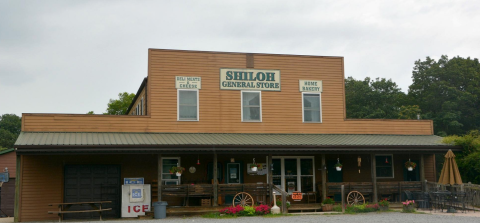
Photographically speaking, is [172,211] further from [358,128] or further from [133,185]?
A: [358,128]

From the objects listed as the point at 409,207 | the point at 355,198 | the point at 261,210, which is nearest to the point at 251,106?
the point at 261,210

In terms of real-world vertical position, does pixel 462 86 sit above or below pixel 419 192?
above

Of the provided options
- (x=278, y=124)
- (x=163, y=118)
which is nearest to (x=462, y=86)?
(x=278, y=124)

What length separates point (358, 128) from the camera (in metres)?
20.8

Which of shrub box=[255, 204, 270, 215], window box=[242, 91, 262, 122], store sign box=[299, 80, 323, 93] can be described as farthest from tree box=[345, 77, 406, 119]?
shrub box=[255, 204, 270, 215]

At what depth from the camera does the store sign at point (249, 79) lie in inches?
781

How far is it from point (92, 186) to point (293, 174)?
757 cm

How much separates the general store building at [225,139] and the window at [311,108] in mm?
40

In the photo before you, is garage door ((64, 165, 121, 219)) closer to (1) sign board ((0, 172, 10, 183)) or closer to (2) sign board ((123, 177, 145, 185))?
(2) sign board ((123, 177, 145, 185))

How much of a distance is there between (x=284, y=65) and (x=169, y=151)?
20.9 ft

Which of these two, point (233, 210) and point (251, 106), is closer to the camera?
point (233, 210)

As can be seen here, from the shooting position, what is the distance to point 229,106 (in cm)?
1970

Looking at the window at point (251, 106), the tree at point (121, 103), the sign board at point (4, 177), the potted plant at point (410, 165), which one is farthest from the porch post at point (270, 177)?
the tree at point (121, 103)

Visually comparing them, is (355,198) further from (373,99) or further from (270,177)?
(373,99)
